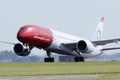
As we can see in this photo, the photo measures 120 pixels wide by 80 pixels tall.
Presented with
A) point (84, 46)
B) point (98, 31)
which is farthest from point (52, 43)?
point (98, 31)

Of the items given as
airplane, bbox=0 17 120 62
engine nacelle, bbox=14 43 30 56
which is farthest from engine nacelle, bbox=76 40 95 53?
engine nacelle, bbox=14 43 30 56

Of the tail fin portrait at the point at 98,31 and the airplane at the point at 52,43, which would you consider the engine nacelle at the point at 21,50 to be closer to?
the airplane at the point at 52,43

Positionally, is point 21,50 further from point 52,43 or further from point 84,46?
point 84,46

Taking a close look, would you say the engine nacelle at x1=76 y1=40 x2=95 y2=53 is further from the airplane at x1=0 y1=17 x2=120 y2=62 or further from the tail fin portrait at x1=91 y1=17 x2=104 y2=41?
the tail fin portrait at x1=91 y1=17 x2=104 y2=41

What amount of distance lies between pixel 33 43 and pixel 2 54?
11299 cm

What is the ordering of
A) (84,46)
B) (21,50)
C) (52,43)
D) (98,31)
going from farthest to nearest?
1. (98,31)
2. (21,50)
3. (52,43)
4. (84,46)

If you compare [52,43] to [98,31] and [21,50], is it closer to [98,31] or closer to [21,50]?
[21,50]

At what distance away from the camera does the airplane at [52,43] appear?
6112cm

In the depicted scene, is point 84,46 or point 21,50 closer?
point 84,46

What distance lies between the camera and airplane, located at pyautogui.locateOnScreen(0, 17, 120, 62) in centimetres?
6112

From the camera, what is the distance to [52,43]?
64.0 m

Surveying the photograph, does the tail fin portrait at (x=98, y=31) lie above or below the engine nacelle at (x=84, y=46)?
above

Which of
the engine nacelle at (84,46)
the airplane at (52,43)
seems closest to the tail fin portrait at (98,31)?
the airplane at (52,43)

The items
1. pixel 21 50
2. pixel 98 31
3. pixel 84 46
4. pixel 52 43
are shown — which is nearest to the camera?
pixel 84 46
